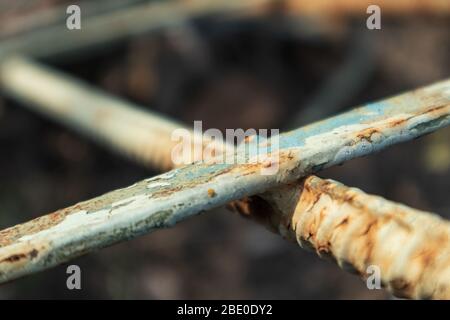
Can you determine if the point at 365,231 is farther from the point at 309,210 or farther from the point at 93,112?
the point at 93,112

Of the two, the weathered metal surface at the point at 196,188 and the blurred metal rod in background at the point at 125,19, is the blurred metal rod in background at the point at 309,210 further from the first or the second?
the blurred metal rod in background at the point at 125,19

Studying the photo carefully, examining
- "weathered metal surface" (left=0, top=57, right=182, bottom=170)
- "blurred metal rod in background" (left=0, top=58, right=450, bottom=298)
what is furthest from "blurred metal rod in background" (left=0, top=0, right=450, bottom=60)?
"blurred metal rod in background" (left=0, top=58, right=450, bottom=298)

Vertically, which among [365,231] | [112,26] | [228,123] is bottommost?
[365,231]

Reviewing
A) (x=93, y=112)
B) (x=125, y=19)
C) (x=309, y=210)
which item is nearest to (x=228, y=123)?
(x=125, y=19)

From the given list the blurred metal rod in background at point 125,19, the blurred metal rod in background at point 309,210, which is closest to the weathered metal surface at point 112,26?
the blurred metal rod in background at point 125,19

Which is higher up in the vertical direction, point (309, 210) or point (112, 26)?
point (112, 26)

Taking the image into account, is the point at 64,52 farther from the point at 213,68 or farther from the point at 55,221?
the point at 55,221

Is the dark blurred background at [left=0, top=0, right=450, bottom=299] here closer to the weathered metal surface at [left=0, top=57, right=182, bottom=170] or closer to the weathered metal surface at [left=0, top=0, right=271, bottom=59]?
the weathered metal surface at [left=0, top=0, right=271, bottom=59]
